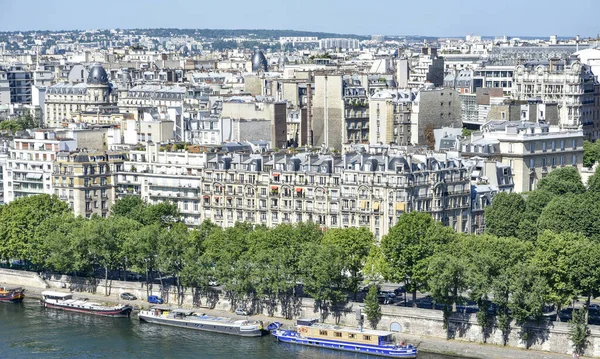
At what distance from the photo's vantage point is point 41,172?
88.5 metres

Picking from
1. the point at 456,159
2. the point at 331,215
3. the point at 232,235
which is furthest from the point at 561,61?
the point at 232,235

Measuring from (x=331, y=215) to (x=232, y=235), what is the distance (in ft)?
24.5

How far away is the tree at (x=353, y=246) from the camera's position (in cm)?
6688

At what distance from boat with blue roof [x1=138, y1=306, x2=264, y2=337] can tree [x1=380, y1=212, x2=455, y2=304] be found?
717cm

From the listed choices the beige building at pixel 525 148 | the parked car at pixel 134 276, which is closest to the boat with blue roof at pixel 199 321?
the parked car at pixel 134 276

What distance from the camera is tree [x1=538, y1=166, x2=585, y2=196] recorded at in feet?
268

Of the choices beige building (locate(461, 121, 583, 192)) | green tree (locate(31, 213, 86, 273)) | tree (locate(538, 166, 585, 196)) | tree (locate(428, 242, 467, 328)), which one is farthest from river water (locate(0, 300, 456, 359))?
beige building (locate(461, 121, 583, 192))

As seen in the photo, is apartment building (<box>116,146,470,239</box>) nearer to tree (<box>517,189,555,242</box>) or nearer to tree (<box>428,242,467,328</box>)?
tree (<box>517,189,555,242</box>)

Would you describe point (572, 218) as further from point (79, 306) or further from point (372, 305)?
point (79, 306)

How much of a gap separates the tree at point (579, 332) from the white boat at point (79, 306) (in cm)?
2413

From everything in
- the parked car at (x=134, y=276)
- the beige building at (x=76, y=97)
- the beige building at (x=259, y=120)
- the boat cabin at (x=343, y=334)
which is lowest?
the boat cabin at (x=343, y=334)

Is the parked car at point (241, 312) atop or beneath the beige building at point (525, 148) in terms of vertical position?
beneath

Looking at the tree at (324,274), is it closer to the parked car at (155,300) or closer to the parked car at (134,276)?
the parked car at (155,300)

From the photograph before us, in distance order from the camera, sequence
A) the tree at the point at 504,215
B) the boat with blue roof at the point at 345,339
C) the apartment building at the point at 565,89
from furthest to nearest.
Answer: the apartment building at the point at 565,89
the tree at the point at 504,215
the boat with blue roof at the point at 345,339
